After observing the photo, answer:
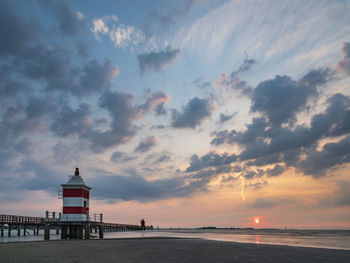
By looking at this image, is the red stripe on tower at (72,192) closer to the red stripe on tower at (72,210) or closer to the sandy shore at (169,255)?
the red stripe on tower at (72,210)

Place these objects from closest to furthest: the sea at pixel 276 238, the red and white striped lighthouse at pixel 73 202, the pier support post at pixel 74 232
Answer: the sea at pixel 276 238
the red and white striped lighthouse at pixel 73 202
the pier support post at pixel 74 232

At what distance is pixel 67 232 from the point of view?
116 ft

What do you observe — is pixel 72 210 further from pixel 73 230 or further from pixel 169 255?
pixel 169 255

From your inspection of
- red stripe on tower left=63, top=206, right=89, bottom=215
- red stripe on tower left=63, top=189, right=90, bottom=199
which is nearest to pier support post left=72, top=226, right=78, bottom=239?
red stripe on tower left=63, top=206, right=89, bottom=215

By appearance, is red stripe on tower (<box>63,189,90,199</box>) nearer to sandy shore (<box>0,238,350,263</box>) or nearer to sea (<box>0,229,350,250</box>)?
sea (<box>0,229,350,250</box>)

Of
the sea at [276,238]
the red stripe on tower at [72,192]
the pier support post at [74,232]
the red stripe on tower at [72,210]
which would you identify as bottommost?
the sea at [276,238]

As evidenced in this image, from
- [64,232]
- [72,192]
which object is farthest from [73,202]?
[64,232]

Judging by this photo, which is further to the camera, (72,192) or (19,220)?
(19,220)

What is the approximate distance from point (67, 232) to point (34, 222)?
27397 millimetres

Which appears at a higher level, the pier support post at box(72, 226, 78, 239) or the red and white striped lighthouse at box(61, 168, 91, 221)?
the red and white striped lighthouse at box(61, 168, 91, 221)

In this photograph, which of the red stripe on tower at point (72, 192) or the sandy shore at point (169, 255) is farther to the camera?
the red stripe on tower at point (72, 192)

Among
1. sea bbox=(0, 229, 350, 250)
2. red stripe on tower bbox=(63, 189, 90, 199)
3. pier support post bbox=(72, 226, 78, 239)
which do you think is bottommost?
sea bbox=(0, 229, 350, 250)

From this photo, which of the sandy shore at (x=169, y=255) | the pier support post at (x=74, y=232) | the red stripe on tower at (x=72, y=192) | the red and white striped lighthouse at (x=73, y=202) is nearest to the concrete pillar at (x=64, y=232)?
the pier support post at (x=74, y=232)

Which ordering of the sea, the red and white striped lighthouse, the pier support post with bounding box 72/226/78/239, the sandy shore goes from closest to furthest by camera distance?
the sandy shore < the sea < the red and white striped lighthouse < the pier support post with bounding box 72/226/78/239
